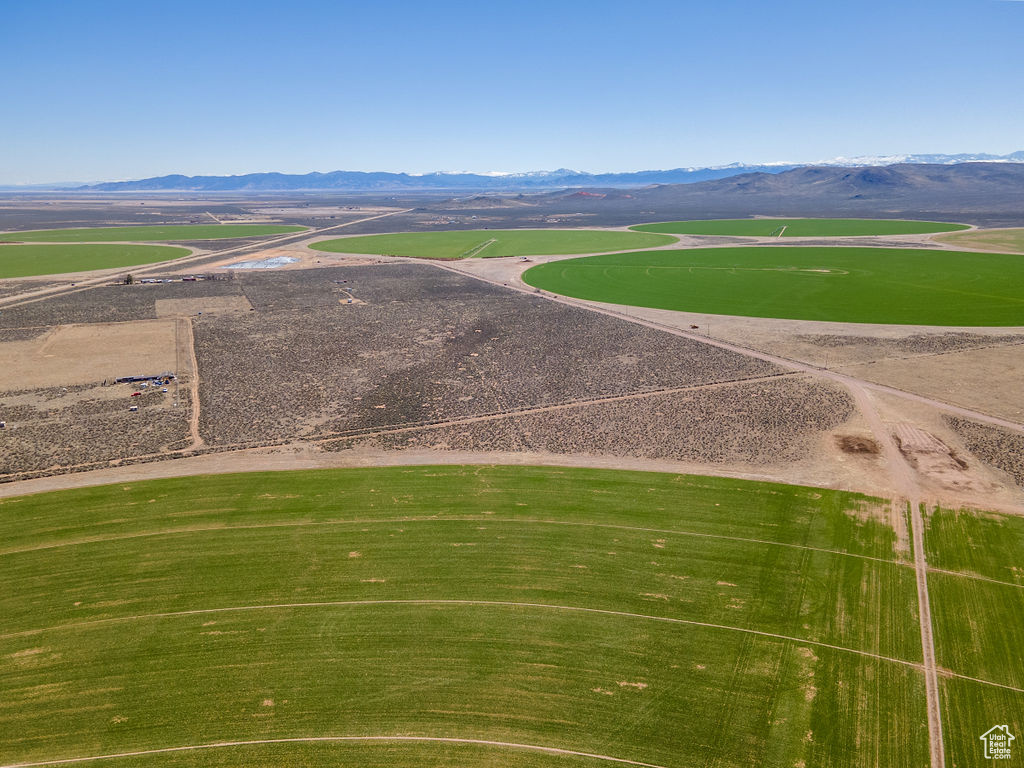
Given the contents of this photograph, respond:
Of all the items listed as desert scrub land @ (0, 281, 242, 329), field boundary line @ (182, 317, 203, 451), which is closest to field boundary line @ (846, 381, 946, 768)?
field boundary line @ (182, 317, 203, 451)

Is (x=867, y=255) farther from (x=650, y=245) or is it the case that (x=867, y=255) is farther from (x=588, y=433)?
(x=588, y=433)

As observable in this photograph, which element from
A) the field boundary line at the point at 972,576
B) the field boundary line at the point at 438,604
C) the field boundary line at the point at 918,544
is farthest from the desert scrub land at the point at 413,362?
the field boundary line at the point at 972,576

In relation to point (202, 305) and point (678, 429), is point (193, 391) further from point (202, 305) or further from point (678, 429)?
point (202, 305)

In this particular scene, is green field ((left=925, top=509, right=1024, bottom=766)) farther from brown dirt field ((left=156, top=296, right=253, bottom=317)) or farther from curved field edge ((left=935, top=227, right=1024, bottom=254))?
curved field edge ((left=935, top=227, right=1024, bottom=254))

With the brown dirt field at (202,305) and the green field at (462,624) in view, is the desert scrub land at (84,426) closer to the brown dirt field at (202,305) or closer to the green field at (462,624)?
the green field at (462,624)

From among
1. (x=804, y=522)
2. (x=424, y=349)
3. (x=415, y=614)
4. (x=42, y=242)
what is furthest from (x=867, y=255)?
(x=42, y=242)

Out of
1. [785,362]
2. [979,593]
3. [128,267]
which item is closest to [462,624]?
[979,593]
